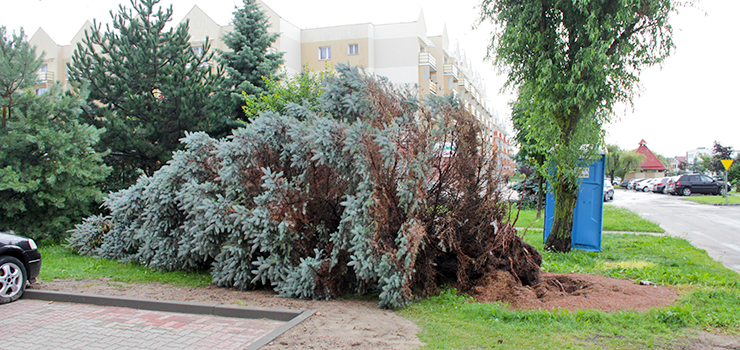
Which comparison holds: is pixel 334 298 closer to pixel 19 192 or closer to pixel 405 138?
pixel 405 138

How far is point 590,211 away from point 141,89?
1259cm

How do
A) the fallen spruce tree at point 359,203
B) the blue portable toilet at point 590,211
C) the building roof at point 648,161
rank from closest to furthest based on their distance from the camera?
the fallen spruce tree at point 359,203
the blue portable toilet at point 590,211
the building roof at point 648,161

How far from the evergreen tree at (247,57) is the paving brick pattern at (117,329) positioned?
38.7 feet

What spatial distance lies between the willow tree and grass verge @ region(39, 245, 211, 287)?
702 centimetres

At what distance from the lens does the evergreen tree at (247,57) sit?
17750 mm

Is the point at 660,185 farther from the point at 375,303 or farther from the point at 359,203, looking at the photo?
the point at 359,203

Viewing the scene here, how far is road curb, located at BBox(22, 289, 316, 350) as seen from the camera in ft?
17.6

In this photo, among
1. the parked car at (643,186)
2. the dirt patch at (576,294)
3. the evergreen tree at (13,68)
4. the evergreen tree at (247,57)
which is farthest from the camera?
the parked car at (643,186)

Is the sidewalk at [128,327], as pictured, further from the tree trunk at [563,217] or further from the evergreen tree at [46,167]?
the tree trunk at [563,217]

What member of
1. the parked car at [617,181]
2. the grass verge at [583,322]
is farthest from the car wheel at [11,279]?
the parked car at [617,181]

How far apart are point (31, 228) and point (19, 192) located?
2.96 ft

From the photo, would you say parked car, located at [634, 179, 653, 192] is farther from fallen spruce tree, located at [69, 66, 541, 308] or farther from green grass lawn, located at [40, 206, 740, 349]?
fallen spruce tree, located at [69, 66, 541, 308]

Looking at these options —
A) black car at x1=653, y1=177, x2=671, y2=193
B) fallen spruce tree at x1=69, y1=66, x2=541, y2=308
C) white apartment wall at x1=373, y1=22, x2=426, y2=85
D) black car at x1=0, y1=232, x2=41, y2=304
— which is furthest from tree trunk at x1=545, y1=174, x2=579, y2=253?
black car at x1=653, y1=177, x2=671, y2=193

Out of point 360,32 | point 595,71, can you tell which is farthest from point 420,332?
point 360,32
